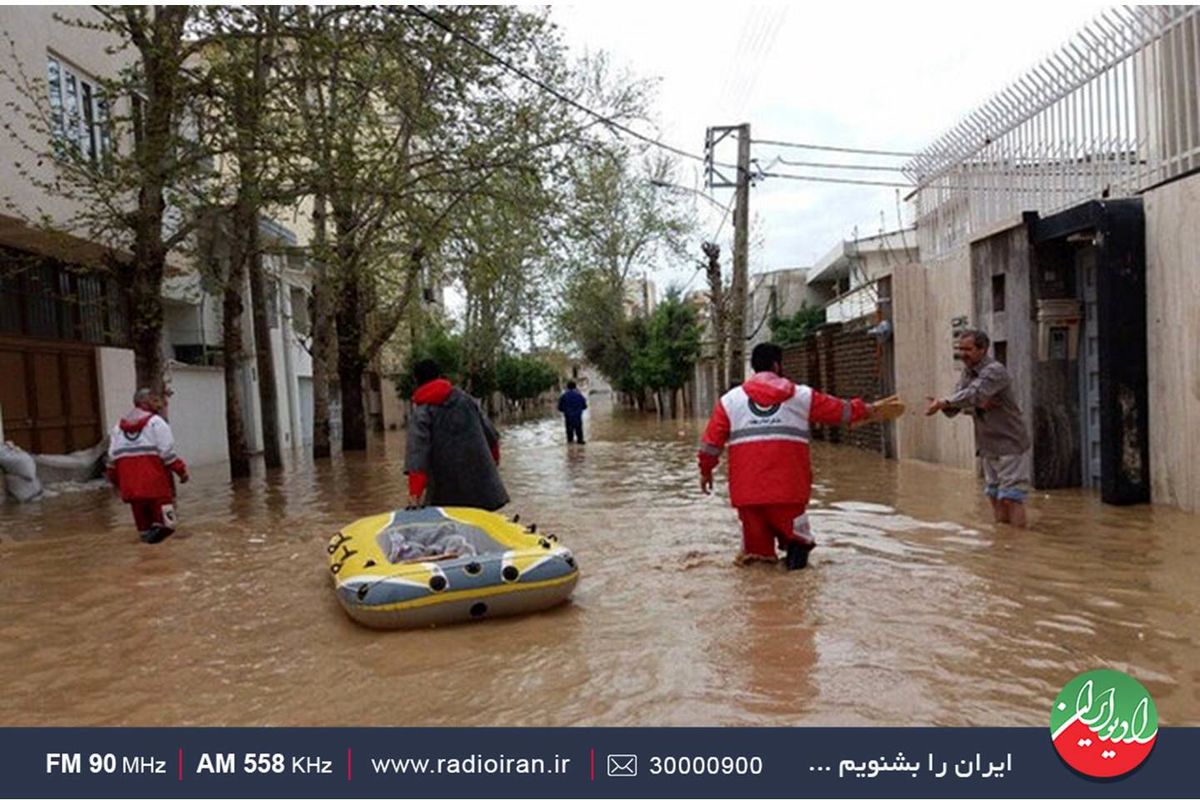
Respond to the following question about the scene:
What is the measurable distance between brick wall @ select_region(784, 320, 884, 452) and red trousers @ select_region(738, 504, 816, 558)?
9.09 metres

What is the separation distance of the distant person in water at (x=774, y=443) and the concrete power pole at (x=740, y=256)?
580 inches

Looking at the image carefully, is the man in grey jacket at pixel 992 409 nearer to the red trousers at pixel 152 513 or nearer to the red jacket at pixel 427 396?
the red jacket at pixel 427 396

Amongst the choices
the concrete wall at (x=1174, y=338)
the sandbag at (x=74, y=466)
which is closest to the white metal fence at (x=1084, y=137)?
the concrete wall at (x=1174, y=338)

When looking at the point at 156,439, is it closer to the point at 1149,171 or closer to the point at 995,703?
the point at 995,703

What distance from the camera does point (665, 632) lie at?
5.68 meters

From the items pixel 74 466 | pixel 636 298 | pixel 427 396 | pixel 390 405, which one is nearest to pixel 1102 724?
pixel 427 396

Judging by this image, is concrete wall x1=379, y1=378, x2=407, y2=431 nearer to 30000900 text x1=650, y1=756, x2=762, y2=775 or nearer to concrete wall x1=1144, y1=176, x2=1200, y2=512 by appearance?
concrete wall x1=1144, y1=176, x2=1200, y2=512

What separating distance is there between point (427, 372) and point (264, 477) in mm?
11391

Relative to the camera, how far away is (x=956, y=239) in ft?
42.5

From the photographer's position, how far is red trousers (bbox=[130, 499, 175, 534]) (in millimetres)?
9586

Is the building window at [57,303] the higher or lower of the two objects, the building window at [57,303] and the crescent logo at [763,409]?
the higher

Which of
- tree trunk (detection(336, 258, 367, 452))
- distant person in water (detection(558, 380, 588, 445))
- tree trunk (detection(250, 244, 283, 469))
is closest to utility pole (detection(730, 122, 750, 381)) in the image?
distant person in water (detection(558, 380, 588, 445))

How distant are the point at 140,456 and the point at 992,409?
7522mm

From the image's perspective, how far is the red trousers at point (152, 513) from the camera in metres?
9.59
